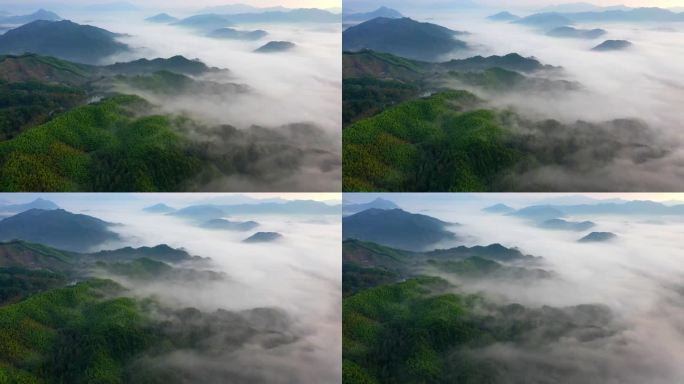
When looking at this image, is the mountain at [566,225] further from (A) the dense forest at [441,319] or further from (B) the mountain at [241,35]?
(B) the mountain at [241,35]

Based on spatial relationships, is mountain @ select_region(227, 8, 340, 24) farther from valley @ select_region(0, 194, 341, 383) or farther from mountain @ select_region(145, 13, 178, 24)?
valley @ select_region(0, 194, 341, 383)

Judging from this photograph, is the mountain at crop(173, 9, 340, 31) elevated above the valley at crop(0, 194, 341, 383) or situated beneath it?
elevated above

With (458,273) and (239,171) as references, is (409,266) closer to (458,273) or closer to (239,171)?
(458,273)

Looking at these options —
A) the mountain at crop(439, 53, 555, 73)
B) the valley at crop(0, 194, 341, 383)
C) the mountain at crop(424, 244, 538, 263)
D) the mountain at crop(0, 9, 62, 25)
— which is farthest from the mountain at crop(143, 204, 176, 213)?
the mountain at crop(439, 53, 555, 73)

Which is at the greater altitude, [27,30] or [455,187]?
[27,30]

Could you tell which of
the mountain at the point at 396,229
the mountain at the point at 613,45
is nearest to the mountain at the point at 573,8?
the mountain at the point at 613,45

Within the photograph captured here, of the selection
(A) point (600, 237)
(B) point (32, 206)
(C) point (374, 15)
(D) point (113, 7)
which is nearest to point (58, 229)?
(B) point (32, 206)

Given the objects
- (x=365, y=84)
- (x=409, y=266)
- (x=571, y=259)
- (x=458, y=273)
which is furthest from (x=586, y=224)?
(x=365, y=84)
